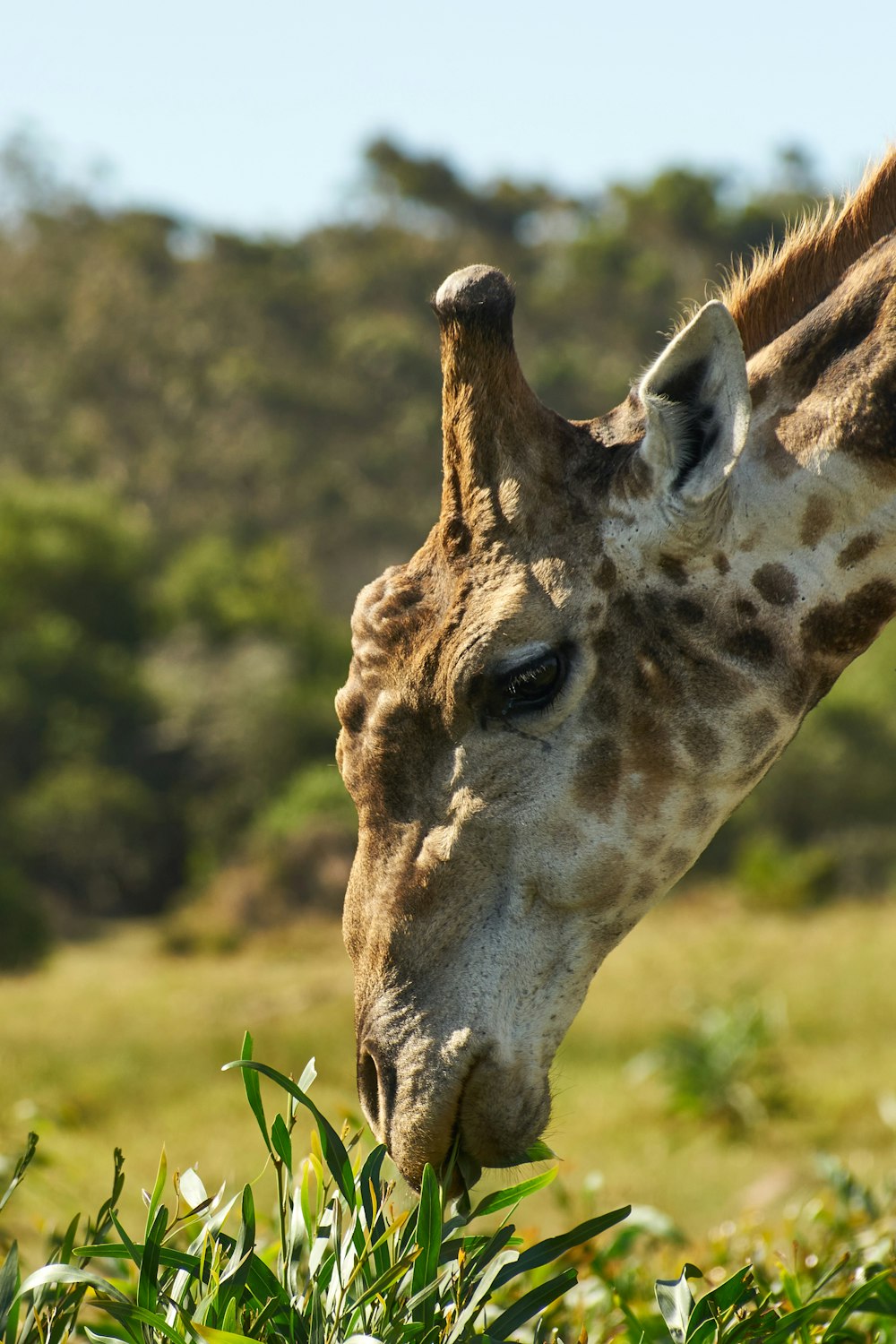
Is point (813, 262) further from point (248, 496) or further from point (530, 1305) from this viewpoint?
point (248, 496)

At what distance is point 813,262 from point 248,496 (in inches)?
1788

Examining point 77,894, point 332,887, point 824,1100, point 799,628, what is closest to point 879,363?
point 799,628

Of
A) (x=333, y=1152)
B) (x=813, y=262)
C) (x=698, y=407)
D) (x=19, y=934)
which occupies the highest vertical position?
(x=19, y=934)

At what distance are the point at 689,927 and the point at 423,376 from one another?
27.2 metres

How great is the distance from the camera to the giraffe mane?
3.54 metres

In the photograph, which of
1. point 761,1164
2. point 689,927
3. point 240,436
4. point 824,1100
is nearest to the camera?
point 761,1164

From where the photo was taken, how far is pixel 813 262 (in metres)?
3.58

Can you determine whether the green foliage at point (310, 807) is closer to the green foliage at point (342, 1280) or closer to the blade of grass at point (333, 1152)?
the green foliage at point (342, 1280)

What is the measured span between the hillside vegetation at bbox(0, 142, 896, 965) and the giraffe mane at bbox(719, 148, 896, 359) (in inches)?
1039

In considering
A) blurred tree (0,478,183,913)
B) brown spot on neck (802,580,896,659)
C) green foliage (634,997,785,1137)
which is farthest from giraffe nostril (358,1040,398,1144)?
blurred tree (0,478,183,913)

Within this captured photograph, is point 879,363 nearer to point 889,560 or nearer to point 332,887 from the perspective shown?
point 889,560

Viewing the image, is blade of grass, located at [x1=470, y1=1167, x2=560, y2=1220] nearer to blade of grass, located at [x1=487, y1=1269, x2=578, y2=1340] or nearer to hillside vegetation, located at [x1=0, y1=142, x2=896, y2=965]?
blade of grass, located at [x1=487, y1=1269, x2=578, y2=1340]

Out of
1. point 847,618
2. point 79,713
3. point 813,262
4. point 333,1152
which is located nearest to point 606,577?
point 847,618

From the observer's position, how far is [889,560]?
3.32 m
